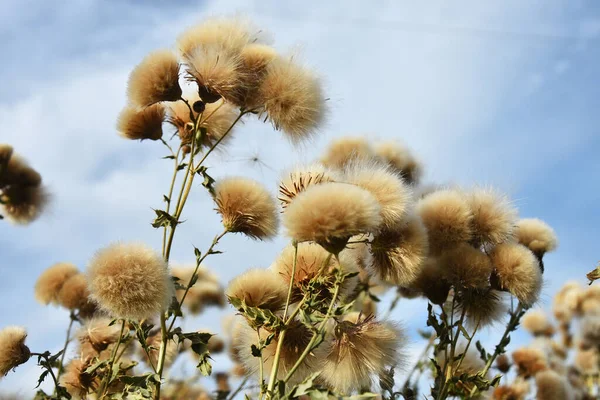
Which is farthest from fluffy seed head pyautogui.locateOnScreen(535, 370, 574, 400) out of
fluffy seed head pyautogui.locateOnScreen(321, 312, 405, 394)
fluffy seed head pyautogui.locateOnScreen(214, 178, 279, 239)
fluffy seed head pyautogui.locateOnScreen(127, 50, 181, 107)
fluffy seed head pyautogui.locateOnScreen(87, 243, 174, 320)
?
fluffy seed head pyautogui.locateOnScreen(127, 50, 181, 107)

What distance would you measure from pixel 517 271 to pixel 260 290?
1031 millimetres

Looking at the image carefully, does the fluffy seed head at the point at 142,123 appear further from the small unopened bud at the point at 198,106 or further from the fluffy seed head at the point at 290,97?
the fluffy seed head at the point at 290,97

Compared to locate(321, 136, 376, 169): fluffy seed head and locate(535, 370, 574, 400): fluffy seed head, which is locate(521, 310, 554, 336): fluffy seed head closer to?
locate(535, 370, 574, 400): fluffy seed head

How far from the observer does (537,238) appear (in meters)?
2.69

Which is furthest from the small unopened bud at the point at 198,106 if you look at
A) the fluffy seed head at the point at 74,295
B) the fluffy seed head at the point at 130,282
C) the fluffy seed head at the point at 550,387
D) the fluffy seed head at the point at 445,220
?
the fluffy seed head at the point at 550,387

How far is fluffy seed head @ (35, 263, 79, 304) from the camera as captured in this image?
329 cm

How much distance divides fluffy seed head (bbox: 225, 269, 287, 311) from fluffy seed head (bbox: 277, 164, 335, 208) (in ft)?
0.85

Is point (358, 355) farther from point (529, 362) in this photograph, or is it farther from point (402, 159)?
point (529, 362)

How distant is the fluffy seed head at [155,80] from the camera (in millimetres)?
2049

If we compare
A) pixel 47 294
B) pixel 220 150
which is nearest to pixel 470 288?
pixel 220 150

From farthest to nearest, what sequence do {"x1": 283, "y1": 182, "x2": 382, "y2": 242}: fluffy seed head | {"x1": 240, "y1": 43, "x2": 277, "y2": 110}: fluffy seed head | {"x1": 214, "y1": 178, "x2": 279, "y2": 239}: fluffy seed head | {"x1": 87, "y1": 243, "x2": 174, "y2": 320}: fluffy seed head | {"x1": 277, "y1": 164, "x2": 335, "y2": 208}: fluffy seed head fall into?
{"x1": 240, "y1": 43, "x2": 277, "y2": 110}: fluffy seed head, {"x1": 214, "y1": 178, "x2": 279, "y2": 239}: fluffy seed head, {"x1": 277, "y1": 164, "x2": 335, "y2": 208}: fluffy seed head, {"x1": 87, "y1": 243, "x2": 174, "y2": 320}: fluffy seed head, {"x1": 283, "y1": 182, "x2": 382, "y2": 242}: fluffy seed head

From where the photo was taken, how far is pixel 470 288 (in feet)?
7.50

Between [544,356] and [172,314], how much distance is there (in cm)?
279

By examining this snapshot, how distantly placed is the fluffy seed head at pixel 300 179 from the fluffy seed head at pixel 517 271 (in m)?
0.82
